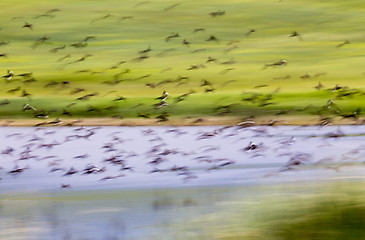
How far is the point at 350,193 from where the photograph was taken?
16.6 ft

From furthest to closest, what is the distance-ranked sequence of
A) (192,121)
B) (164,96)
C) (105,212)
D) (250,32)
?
(250,32) < (164,96) < (192,121) < (105,212)

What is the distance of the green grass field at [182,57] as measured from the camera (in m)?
8.04

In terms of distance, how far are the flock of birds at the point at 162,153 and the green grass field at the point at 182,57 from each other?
23.6 inches

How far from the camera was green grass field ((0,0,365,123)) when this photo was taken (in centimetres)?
804

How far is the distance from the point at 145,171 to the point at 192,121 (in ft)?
5.61

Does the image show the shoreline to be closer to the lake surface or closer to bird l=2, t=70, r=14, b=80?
the lake surface

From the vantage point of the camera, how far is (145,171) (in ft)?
20.0

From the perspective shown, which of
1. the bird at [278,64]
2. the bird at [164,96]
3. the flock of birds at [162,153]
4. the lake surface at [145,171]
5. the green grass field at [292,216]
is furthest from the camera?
the bird at [278,64]

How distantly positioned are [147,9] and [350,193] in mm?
5375

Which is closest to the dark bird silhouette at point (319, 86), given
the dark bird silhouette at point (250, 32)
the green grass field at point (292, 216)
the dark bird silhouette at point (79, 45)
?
the dark bird silhouette at point (250, 32)

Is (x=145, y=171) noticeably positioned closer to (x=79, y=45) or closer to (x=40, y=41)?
(x=79, y=45)

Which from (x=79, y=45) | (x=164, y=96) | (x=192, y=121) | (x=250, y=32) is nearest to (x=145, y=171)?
(x=192, y=121)

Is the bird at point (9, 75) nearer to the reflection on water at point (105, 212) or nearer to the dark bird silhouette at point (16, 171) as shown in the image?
the dark bird silhouette at point (16, 171)

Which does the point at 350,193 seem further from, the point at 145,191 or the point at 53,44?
the point at 53,44
